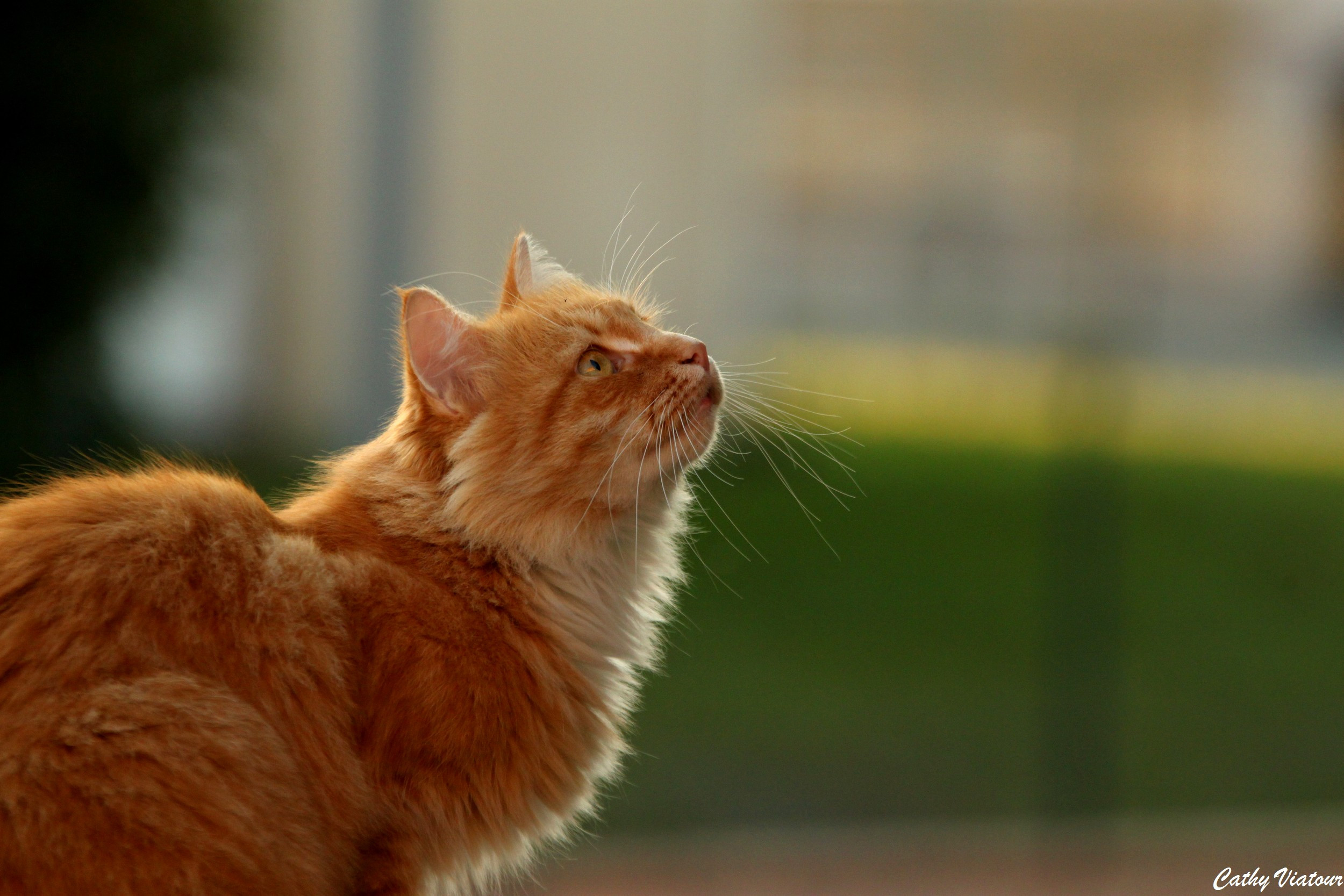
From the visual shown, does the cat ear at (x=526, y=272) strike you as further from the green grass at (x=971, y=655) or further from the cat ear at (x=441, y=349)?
the green grass at (x=971, y=655)

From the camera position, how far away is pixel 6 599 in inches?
61.1

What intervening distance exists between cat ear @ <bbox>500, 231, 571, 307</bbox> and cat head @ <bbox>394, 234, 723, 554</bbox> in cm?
15

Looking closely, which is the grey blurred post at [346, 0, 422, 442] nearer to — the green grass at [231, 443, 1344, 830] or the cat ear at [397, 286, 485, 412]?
the green grass at [231, 443, 1344, 830]

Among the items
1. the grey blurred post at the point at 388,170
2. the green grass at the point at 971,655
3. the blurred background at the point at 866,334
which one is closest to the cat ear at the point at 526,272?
the blurred background at the point at 866,334

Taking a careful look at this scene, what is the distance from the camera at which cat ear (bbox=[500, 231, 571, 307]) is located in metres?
2.25

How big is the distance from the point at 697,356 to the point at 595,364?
178 mm

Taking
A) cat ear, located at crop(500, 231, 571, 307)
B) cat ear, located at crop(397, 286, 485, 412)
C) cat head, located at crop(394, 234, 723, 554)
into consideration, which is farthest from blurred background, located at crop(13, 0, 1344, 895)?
cat ear, located at crop(397, 286, 485, 412)

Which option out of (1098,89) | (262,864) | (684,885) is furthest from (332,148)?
(262,864)

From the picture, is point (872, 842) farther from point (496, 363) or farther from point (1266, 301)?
point (1266, 301)

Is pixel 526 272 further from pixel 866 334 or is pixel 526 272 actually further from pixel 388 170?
pixel 866 334

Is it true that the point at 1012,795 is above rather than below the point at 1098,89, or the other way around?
below

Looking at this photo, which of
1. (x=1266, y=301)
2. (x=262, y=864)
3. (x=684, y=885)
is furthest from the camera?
(x=1266, y=301)

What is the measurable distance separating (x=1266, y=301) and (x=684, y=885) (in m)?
9.29

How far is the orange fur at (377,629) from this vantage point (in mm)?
1463
